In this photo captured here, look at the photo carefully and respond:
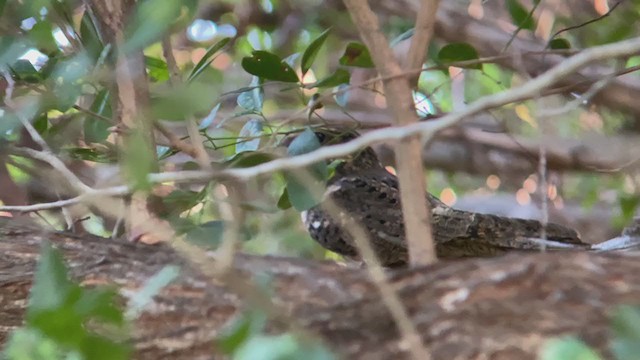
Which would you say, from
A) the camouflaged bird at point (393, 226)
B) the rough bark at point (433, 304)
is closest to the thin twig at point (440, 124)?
the rough bark at point (433, 304)

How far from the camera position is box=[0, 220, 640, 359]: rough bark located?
39 centimetres

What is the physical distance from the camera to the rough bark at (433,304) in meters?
0.39

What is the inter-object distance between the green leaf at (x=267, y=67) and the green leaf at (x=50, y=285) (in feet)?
1.08

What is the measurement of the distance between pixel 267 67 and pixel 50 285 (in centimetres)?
36

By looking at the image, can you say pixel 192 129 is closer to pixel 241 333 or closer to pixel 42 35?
pixel 42 35

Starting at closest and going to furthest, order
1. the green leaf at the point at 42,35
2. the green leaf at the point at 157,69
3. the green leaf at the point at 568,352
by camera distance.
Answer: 1. the green leaf at the point at 568,352
2. the green leaf at the point at 42,35
3. the green leaf at the point at 157,69

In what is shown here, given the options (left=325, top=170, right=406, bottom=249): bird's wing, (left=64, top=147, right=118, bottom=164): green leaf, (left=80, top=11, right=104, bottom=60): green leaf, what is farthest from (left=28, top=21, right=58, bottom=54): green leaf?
(left=325, top=170, right=406, bottom=249): bird's wing

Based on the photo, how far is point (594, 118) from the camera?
192 centimetres

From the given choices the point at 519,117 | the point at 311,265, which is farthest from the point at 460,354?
the point at 519,117

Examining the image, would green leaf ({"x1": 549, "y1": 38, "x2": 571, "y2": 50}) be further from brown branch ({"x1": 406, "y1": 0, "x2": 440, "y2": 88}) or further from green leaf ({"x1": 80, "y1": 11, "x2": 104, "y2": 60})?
green leaf ({"x1": 80, "y1": 11, "x2": 104, "y2": 60})

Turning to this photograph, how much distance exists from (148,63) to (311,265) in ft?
0.99

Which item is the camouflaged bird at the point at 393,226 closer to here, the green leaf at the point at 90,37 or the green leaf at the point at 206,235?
the green leaf at the point at 206,235

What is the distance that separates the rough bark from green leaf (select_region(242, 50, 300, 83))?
19cm

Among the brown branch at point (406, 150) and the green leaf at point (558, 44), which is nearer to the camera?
the brown branch at point (406, 150)
